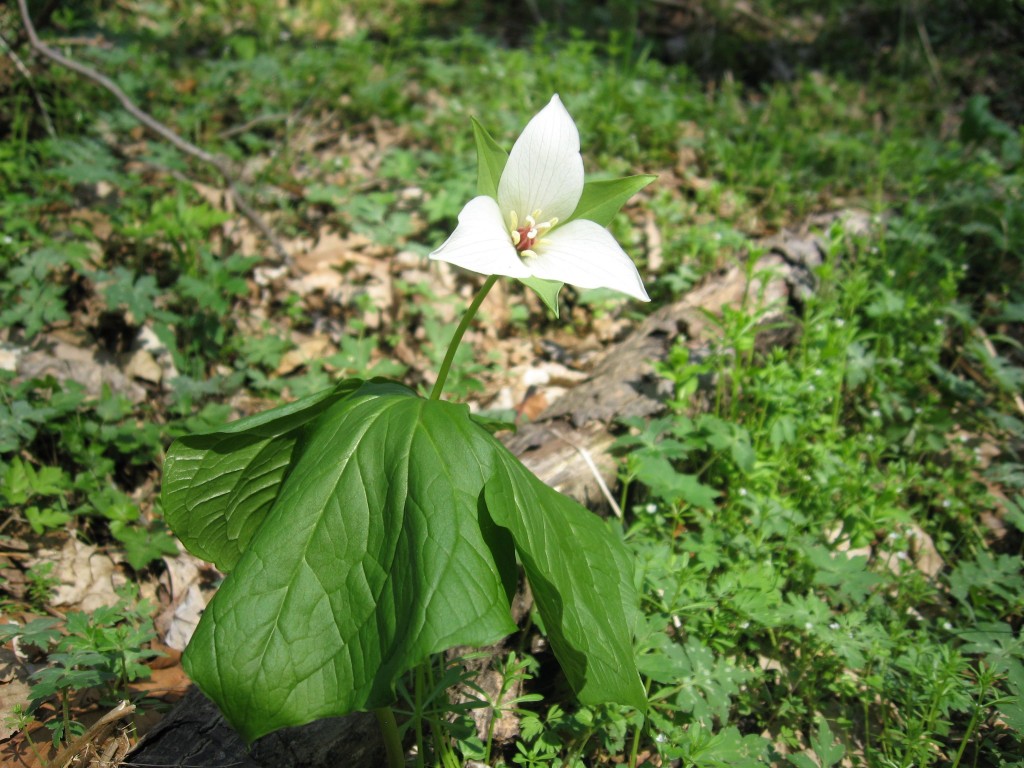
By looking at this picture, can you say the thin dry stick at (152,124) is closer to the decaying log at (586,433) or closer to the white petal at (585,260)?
→ the decaying log at (586,433)

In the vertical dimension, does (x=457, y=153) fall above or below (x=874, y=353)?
above

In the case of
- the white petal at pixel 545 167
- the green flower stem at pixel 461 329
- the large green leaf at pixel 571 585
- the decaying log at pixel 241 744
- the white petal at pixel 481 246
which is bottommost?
the decaying log at pixel 241 744

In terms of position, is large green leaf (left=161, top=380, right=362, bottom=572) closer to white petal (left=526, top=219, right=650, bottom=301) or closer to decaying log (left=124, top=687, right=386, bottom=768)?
decaying log (left=124, top=687, right=386, bottom=768)

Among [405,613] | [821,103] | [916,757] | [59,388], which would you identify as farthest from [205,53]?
[916,757]

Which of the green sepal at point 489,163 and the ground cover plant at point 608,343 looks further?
the ground cover plant at point 608,343

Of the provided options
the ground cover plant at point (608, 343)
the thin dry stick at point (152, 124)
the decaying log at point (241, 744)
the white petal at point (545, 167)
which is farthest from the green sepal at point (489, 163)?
the thin dry stick at point (152, 124)

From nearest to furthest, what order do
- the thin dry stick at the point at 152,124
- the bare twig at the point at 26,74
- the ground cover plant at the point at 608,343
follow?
the ground cover plant at the point at 608,343, the thin dry stick at the point at 152,124, the bare twig at the point at 26,74

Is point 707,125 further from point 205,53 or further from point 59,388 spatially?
point 59,388

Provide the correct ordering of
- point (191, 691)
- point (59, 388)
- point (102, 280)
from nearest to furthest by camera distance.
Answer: point (191, 691), point (59, 388), point (102, 280)

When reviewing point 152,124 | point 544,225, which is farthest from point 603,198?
point 152,124
